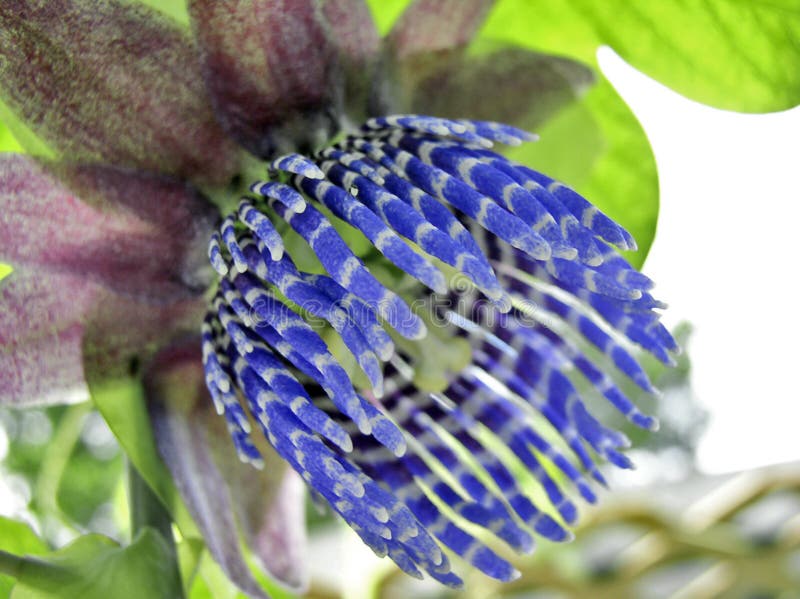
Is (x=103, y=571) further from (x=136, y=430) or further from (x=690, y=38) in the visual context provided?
(x=690, y=38)

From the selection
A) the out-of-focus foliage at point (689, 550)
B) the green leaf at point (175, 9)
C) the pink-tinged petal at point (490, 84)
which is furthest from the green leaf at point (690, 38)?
the out-of-focus foliage at point (689, 550)

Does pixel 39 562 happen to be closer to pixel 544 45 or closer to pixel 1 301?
pixel 1 301

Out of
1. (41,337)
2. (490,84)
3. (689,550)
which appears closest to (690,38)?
(490,84)

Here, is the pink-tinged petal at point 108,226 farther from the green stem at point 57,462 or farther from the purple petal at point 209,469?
the green stem at point 57,462

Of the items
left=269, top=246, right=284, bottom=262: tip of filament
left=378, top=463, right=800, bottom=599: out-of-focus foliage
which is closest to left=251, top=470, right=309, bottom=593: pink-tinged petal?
left=269, top=246, right=284, bottom=262: tip of filament

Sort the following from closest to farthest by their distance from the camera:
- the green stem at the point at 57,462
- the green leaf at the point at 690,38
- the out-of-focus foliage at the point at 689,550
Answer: the green leaf at the point at 690,38 < the green stem at the point at 57,462 < the out-of-focus foliage at the point at 689,550

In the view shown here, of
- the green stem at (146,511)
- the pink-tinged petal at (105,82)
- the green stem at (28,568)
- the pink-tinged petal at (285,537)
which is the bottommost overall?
the green stem at (28,568)
